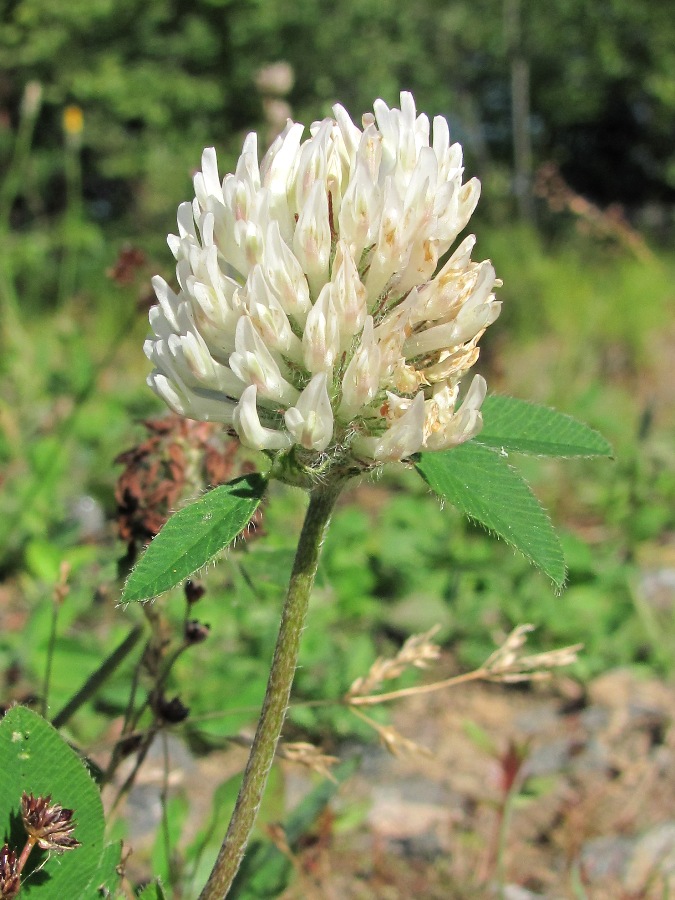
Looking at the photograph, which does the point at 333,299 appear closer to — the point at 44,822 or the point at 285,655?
the point at 285,655

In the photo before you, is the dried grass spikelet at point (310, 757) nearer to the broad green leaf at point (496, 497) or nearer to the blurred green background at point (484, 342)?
the blurred green background at point (484, 342)

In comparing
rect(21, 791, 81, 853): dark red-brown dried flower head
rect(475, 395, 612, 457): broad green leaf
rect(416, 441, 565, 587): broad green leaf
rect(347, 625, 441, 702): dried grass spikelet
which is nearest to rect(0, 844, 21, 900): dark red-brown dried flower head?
rect(21, 791, 81, 853): dark red-brown dried flower head

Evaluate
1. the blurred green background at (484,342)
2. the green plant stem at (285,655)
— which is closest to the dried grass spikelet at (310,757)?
the green plant stem at (285,655)

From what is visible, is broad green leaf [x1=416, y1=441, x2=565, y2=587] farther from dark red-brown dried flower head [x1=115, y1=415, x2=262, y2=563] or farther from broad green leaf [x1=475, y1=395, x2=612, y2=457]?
dark red-brown dried flower head [x1=115, y1=415, x2=262, y2=563]

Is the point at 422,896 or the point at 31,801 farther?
the point at 422,896

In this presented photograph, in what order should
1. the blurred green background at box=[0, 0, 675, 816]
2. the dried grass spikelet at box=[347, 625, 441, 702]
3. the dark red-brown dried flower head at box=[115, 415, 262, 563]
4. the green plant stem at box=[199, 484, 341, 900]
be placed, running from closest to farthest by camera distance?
1. the green plant stem at box=[199, 484, 341, 900]
2. the dried grass spikelet at box=[347, 625, 441, 702]
3. the dark red-brown dried flower head at box=[115, 415, 262, 563]
4. the blurred green background at box=[0, 0, 675, 816]

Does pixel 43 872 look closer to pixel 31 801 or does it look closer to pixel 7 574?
pixel 31 801

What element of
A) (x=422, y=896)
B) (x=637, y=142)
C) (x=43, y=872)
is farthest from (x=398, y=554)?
(x=637, y=142)
